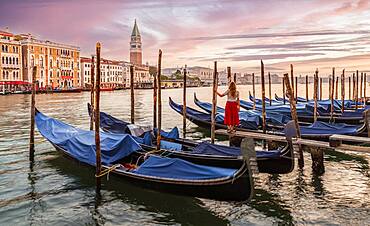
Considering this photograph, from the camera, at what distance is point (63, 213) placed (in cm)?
536

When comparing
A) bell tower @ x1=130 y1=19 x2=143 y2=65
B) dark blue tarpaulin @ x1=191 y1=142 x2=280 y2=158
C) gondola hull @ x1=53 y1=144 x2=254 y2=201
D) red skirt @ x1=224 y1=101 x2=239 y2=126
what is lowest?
gondola hull @ x1=53 y1=144 x2=254 y2=201

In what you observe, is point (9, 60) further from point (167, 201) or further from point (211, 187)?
Result: point (211, 187)

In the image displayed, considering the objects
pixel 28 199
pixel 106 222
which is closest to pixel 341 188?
pixel 106 222

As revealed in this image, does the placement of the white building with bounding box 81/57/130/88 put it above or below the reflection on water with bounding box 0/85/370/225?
above

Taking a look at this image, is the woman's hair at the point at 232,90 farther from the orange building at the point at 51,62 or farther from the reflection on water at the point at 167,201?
the orange building at the point at 51,62

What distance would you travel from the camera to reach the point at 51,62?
165ft

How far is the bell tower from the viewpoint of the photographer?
103 metres

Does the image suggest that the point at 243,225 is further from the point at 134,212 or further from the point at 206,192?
the point at 134,212

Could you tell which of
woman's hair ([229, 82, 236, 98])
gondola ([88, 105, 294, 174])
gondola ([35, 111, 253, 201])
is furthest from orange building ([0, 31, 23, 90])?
woman's hair ([229, 82, 236, 98])

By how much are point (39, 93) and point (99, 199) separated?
42.4 m

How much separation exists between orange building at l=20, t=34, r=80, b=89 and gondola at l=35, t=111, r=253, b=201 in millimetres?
40044

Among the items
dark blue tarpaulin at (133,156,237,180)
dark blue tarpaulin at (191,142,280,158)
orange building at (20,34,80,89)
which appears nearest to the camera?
dark blue tarpaulin at (133,156,237,180)

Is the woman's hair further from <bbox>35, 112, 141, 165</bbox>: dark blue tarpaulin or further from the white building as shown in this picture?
the white building

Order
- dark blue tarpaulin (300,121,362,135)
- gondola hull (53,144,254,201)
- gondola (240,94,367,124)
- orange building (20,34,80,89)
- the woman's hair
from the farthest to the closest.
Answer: orange building (20,34,80,89), gondola (240,94,367,124), dark blue tarpaulin (300,121,362,135), the woman's hair, gondola hull (53,144,254,201)
